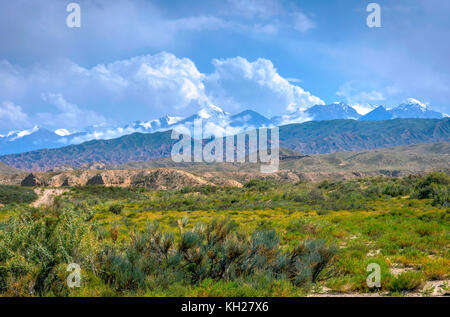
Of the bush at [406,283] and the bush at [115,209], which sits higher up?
the bush at [406,283]

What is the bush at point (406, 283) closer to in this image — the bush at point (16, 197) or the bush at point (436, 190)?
the bush at point (436, 190)

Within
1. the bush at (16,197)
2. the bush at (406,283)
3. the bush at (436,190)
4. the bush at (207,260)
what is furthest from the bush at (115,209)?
the bush at (436,190)

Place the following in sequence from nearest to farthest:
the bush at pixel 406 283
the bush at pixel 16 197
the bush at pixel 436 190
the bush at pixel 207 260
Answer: the bush at pixel 207 260
the bush at pixel 406 283
the bush at pixel 436 190
the bush at pixel 16 197

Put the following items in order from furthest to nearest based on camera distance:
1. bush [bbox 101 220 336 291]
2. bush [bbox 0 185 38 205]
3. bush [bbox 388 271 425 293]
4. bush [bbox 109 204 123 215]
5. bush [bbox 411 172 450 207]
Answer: bush [bbox 0 185 38 205] < bush [bbox 109 204 123 215] < bush [bbox 411 172 450 207] < bush [bbox 388 271 425 293] < bush [bbox 101 220 336 291]

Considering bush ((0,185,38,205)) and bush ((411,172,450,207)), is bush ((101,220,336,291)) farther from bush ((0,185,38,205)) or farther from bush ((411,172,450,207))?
bush ((0,185,38,205))

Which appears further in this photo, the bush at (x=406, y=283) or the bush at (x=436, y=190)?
the bush at (x=436, y=190)

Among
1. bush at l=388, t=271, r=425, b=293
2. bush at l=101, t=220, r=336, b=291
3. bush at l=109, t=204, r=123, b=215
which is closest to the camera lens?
bush at l=101, t=220, r=336, b=291

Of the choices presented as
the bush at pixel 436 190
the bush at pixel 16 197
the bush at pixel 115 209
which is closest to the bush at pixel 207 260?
the bush at pixel 436 190

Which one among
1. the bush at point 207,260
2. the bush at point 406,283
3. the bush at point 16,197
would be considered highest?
the bush at point 207,260

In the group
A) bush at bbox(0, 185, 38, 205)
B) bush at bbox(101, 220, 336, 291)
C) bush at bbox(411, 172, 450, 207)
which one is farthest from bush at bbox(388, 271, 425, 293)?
bush at bbox(0, 185, 38, 205)

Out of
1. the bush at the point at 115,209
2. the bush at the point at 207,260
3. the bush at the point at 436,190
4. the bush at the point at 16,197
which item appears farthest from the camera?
the bush at the point at 16,197

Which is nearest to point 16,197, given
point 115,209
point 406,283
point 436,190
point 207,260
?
point 115,209

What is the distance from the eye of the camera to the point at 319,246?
24.3 ft
